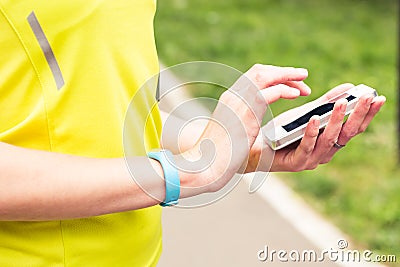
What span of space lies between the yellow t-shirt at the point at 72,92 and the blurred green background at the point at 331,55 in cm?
276

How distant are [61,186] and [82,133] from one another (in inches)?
6.0

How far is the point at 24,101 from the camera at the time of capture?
1.47 m

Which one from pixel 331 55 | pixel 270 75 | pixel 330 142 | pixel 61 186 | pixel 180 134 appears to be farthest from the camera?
pixel 331 55

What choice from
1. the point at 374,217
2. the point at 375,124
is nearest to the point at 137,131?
the point at 374,217

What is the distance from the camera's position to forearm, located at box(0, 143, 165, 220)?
1.38 meters

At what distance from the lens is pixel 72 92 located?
150cm

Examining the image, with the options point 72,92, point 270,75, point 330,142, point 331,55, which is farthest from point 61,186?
point 331,55

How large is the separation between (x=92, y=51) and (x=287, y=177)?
3597 millimetres

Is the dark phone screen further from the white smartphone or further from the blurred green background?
the blurred green background

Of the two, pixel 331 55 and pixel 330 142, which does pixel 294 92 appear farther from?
pixel 331 55

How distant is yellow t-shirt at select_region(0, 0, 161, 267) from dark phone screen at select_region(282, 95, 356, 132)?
1.02 ft

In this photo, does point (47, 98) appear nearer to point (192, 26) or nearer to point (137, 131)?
point (137, 131)

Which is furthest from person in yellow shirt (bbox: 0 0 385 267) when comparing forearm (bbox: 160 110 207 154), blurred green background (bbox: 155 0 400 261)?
blurred green background (bbox: 155 0 400 261)

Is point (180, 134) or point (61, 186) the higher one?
point (61, 186)
